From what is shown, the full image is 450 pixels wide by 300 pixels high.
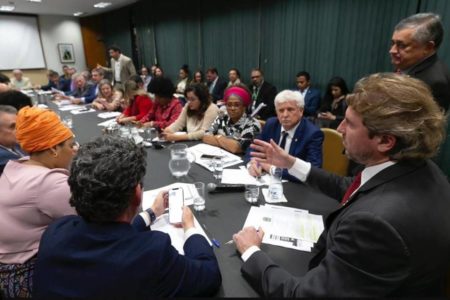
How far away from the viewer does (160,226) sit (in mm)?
1252

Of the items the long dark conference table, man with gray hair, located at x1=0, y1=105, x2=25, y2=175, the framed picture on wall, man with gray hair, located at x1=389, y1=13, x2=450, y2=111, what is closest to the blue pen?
the long dark conference table

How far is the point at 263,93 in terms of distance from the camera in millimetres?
5305

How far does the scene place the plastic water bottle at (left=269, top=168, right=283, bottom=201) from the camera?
149 centimetres

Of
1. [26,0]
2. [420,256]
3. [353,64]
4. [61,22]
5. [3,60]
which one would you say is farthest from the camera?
[61,22]

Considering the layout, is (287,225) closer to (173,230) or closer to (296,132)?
(173,230)

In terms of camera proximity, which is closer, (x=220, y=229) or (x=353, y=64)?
(x=220, y=229)

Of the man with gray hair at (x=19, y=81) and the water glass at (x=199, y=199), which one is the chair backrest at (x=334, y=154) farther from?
the man with gray hair at (x=19, y=81)

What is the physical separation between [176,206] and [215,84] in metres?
5.63

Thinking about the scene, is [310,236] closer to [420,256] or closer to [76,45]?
[420,256]

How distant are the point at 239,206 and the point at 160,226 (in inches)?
16.6

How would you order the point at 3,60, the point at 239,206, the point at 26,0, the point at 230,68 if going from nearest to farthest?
the point at 239,206 → the point at 230,68 → the point at 26,0 → the point at 3,60

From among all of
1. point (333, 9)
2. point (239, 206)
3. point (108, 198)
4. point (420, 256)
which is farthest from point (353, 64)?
point (108, 198)

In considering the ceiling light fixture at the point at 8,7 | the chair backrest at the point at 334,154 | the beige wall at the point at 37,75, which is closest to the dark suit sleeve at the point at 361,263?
the chair backrest at the point at 334,154

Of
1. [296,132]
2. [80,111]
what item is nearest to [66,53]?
[80,111]
